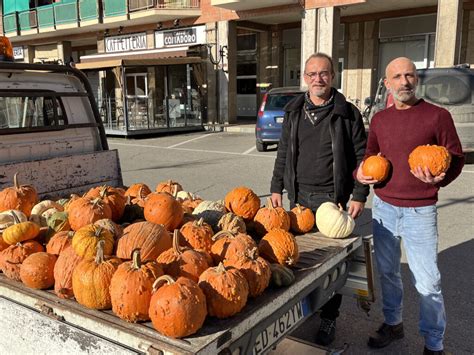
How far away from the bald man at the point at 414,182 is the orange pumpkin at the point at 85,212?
179 centimetres

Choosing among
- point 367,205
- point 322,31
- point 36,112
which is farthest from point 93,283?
point 322,31

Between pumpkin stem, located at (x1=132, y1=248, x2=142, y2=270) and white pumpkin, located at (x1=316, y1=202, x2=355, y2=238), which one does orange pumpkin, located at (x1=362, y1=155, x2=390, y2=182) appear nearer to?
white pumpkin, located at (x1=316, y1=202, x2=355, y2=238)

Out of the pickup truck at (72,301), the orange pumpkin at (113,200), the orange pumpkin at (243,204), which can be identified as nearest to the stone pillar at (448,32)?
the pickup truck at (72,301)

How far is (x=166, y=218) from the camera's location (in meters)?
2.90

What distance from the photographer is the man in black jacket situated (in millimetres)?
3500

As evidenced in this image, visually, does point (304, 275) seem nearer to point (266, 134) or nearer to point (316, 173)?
point (316, 173)

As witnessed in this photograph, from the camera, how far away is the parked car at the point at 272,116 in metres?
13.3

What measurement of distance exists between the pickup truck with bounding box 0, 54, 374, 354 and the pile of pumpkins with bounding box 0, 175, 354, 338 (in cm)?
8

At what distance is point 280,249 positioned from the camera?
8.59 ft

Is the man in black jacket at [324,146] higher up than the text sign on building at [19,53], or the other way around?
the text sign on building at [19,53]

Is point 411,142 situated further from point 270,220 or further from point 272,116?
point 272,116

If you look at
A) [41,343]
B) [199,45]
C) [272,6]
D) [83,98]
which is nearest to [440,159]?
[41,343]

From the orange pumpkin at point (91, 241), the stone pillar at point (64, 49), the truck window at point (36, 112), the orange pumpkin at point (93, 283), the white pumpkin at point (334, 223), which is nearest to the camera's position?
the orange pumpkin at point (93, 283)

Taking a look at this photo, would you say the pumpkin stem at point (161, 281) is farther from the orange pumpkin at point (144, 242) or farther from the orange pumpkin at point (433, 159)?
the orange pumpkin at point (433, 159)
